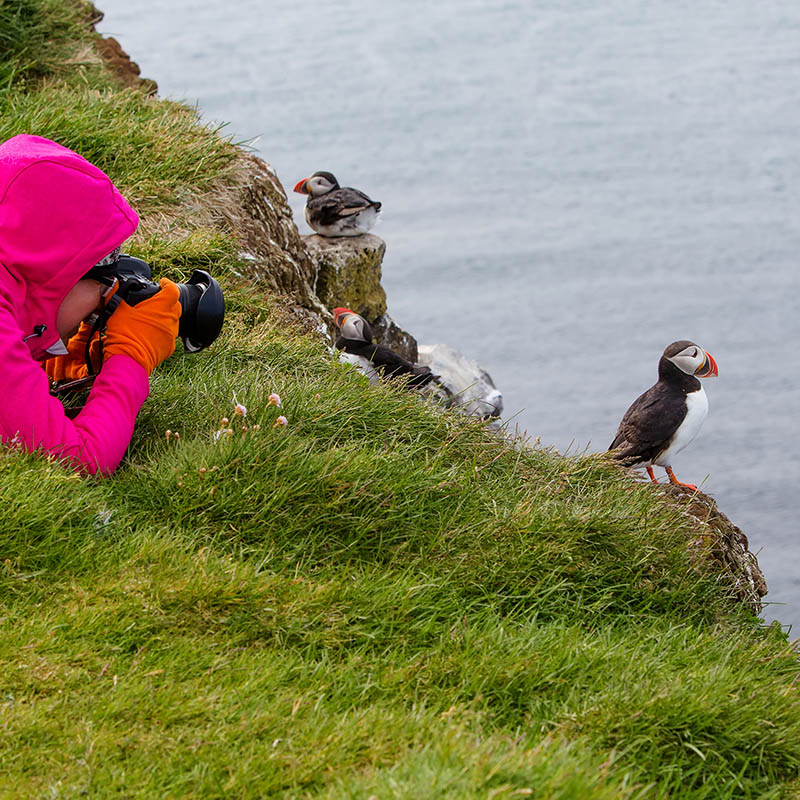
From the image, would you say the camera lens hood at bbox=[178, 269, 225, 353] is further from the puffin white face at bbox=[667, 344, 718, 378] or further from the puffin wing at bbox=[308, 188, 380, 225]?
the puffin wing at bbox=[308, 188, 380, 225]

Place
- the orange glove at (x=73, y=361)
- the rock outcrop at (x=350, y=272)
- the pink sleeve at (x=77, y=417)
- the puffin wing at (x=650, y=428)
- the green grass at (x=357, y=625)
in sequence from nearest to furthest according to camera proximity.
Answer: the green grass at (x=357, y=625) → the pink sleeve at (x=77, y=417) → the orange glove at (x=73, y=361) → the puffin wing at (x=650, y=428) → the rock outcrop at (x=350, y=272)

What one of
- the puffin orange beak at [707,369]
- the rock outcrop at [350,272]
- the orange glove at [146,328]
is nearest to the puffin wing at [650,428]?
the puffin orange beak at [707,369]

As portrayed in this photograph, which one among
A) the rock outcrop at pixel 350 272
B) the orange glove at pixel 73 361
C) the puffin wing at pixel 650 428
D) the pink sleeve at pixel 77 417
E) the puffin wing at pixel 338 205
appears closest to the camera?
the pink sleeve at pixel 77 417

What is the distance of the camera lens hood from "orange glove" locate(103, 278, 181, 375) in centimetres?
8

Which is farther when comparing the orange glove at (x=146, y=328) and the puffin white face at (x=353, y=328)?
the puffin white face at (x=353, y=328)

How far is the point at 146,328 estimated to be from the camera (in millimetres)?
3340

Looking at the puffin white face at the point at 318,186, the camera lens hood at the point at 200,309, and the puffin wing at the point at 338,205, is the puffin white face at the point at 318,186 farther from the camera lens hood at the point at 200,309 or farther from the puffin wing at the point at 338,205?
the camera lens hood at the point at 200,309

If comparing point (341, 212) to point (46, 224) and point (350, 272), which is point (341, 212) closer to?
point (350, 272)

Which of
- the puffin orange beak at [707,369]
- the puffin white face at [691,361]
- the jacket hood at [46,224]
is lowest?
the puffin orange beak at [707,369]

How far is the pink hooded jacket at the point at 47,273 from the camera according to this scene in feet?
9.78

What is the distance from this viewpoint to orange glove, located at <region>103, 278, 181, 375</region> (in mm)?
3311

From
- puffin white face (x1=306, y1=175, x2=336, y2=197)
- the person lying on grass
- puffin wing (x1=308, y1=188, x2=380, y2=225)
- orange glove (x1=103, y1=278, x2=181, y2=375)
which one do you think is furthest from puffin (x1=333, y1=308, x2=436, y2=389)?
the person lying on grass

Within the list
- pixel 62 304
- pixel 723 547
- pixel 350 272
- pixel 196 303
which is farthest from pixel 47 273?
pixel 350 272

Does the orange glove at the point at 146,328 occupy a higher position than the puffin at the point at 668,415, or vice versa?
the orange glove at the point at 146,328
